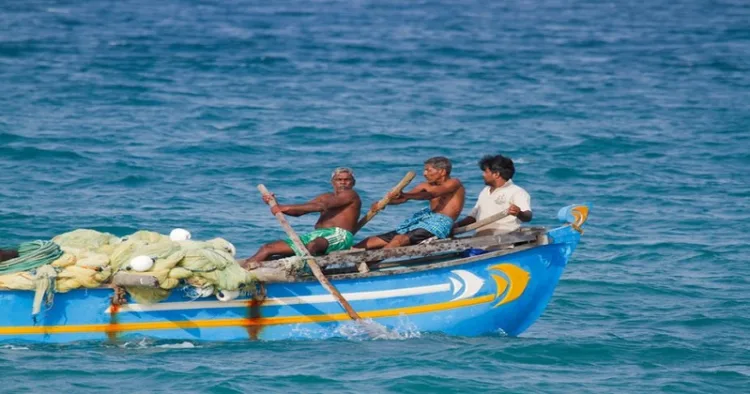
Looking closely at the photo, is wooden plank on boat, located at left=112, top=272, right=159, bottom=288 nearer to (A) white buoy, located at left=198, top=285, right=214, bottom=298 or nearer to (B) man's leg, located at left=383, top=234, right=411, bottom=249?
(A) white buoy, located at left=198, top=285, right=214, bottom=298

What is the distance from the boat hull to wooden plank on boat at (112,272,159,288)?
0.40m

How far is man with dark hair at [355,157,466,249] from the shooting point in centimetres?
1429

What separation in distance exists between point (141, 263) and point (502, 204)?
14.1 feet

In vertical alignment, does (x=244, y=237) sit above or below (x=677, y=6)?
below

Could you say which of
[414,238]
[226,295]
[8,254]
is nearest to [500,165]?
[414,238]

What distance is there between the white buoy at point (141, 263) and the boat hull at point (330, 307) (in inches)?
21.0

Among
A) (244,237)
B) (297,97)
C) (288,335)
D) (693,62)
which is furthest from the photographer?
(693,62)

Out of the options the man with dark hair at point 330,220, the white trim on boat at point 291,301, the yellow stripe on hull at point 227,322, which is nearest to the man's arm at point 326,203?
the man with dark hair at point 330,220

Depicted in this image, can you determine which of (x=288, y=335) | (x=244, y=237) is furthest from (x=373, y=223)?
(x=288, y=335)

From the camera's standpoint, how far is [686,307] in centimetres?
1659

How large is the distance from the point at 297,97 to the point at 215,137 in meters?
5.03

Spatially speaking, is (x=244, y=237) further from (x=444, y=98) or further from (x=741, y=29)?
(x=741, y=29)

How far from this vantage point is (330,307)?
13.7 meters

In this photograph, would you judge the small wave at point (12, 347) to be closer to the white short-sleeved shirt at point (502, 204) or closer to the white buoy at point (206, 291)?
the white buoy at point (206, 291)
